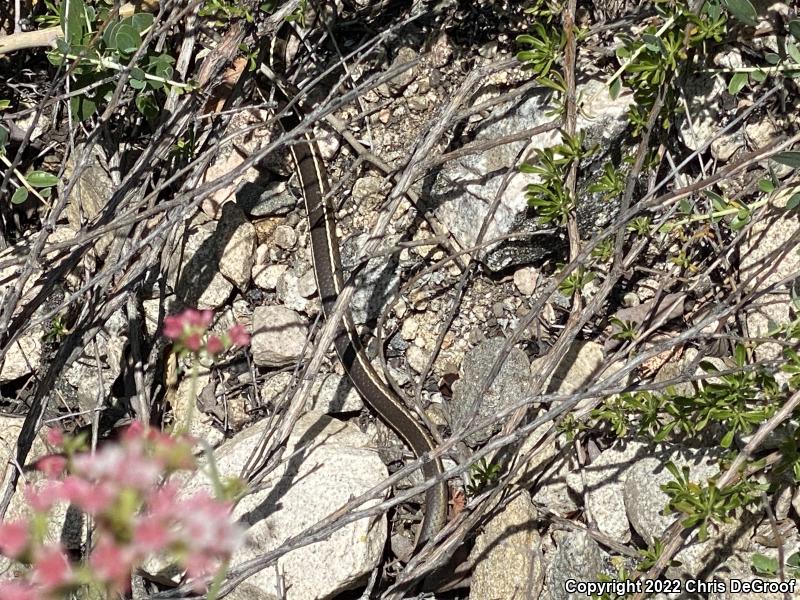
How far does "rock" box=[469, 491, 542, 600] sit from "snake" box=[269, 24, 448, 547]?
0.91 feet

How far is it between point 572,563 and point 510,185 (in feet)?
6.74

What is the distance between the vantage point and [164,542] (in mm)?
1291

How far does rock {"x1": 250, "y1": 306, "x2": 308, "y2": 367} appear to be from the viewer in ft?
Result: 14.6

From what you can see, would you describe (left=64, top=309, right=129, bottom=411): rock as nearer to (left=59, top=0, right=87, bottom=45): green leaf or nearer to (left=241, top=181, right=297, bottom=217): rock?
(left=241, top=181, right=297, bottom=217): rock

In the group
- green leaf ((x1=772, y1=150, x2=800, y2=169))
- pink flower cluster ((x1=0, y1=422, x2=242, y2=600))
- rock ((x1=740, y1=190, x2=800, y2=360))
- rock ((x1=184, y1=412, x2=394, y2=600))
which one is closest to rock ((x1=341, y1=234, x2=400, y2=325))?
rock ((x1=184, y1=412, x2=394, y2=600))

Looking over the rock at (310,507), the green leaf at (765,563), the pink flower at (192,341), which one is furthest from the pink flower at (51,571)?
the green leaf at (765,563)

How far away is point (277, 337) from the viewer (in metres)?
4.49

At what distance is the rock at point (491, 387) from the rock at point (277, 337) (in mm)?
947

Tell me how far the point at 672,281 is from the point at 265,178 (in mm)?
2534

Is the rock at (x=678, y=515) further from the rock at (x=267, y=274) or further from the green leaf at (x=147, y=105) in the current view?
the green leaf at (x=147, y=105)

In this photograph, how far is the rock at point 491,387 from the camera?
13.8 feet

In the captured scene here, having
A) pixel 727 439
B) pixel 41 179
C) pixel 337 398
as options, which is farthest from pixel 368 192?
pixel 727 439

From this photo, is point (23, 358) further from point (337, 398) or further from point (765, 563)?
point (765, 563)

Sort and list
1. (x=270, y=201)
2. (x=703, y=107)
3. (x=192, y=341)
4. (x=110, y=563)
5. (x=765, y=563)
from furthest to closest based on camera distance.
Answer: (x=270, y=201), (x=703, y=107), (x=765, y=563), (x=192, y=341), (x=110, y=563)
